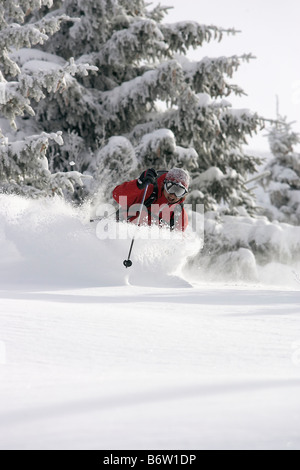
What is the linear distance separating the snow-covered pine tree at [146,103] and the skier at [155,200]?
16.2ft

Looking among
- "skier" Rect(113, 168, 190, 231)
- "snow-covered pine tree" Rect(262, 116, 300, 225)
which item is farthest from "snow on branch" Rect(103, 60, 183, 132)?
"snow-covered pine tree" Rect(262, 116, 300, 225)

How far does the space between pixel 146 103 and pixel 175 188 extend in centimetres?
709

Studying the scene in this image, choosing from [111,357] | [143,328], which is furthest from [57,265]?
[111,357]

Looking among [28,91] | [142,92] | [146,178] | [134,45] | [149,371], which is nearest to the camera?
[149,371]

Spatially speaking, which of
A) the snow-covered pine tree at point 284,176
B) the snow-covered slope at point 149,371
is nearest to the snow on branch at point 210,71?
the snow-covered slope at point 149,371

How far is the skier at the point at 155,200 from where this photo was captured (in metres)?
7.25

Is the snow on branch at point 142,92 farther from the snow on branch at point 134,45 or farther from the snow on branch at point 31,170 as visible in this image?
the snow on branch at point 31,170

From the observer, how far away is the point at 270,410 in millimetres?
2018

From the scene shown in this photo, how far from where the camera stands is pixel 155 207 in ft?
24.6

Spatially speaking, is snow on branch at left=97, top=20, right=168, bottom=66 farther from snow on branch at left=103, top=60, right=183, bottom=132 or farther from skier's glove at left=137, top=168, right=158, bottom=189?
skier's glove at left=137, top=168, right=158, bottom=189

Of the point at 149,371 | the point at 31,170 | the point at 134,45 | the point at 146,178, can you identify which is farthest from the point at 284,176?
the point at 149,371

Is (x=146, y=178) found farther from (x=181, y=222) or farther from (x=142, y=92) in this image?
(x=142, y=92)

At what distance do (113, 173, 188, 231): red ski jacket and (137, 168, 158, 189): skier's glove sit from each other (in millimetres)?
95

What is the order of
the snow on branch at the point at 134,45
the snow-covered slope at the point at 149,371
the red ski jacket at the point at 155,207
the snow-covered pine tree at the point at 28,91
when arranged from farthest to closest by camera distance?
the snow on branch at the point at 134,45, the snow-covered pine tree at the point at 28,91, the red ski jacket at the point at 155,207, the snow-covered slope at the point at 149,371
